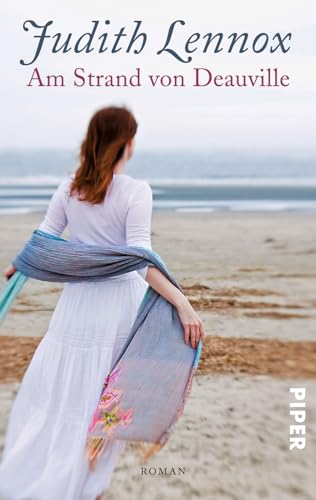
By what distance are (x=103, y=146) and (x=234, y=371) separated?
106 inches

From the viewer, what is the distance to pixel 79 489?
7.80ft

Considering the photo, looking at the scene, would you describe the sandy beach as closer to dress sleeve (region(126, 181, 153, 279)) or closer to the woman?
the woman

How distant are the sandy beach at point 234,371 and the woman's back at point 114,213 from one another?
1153mm

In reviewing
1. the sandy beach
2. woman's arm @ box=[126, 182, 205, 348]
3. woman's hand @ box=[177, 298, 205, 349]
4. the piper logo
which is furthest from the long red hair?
the piper logo

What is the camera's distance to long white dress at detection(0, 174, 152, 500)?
2.37 meters

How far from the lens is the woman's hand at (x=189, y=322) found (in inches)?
91.4

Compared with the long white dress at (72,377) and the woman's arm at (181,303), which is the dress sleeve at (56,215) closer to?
the long white dress at (72,377)

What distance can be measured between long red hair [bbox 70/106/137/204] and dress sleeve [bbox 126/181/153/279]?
10cm

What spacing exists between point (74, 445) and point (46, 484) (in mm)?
152

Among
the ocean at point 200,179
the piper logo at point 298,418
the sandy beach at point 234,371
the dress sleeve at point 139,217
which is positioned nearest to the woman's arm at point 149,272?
the dress sleeve at point 139,217

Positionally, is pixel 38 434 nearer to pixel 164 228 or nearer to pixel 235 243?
pixel 235 243

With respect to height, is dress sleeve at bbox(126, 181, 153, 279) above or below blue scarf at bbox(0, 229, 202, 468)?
above

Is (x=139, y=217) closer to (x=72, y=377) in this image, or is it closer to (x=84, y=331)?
(x=84, y=331)

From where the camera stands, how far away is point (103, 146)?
2.29m
